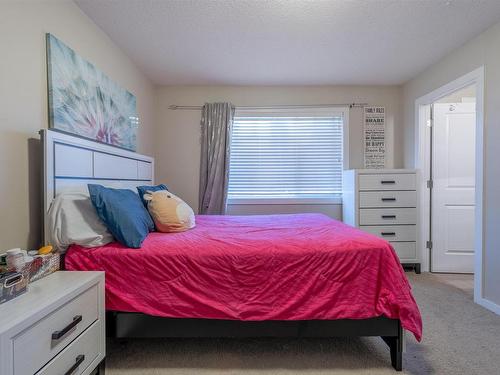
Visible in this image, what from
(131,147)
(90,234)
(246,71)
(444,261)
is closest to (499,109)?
(444,261)

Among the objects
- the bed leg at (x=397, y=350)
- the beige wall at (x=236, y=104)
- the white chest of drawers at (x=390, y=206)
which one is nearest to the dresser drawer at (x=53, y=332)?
the bed leg at (x=397, y=350)

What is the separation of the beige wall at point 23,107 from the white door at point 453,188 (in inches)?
146

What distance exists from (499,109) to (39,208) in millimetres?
3401

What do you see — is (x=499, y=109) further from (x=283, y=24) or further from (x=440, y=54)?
(x=283, y=24)

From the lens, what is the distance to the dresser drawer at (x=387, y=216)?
2986mm

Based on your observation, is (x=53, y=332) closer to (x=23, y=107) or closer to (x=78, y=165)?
(x=78, y=165)

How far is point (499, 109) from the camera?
6.98ft

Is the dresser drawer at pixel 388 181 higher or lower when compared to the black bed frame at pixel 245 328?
higher

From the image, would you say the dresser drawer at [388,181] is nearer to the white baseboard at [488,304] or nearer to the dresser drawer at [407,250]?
the dresser drawer at [407,250]

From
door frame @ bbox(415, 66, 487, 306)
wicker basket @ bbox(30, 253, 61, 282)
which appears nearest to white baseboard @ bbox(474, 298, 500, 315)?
door frame @ bbox(415, 66, 487, 306)

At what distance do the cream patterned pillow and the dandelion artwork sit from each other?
27.8 inches

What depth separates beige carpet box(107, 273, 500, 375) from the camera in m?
1.46

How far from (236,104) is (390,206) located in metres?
2.24

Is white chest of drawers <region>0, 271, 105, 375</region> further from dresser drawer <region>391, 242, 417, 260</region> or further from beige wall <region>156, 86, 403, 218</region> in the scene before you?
dresser drawer <region>391, 242, 417, 260</region>
